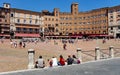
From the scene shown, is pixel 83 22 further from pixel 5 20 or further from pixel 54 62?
pixel 54 62

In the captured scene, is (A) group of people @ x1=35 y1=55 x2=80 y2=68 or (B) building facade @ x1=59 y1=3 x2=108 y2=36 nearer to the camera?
(A) group of people @ x1=35 y1=55 x2=80 y2=68

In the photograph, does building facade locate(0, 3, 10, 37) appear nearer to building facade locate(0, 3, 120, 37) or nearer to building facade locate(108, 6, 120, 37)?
building facade locate(0, 3, 120, 37)

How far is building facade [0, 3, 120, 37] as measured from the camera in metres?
101

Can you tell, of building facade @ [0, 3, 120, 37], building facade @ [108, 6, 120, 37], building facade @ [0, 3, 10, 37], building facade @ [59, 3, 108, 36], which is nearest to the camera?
building facade @ [0, 3, 10, 37]

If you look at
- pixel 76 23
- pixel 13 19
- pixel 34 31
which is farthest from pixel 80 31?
pixel 13 19

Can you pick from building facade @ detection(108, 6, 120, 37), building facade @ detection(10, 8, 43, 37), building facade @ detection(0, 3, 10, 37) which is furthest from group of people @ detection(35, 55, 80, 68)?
building facade @ detection(108, 6, 120, 37)

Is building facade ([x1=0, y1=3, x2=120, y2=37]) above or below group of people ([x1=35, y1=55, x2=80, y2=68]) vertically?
above

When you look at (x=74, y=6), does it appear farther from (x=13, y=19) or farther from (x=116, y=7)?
(x=13, y=19)

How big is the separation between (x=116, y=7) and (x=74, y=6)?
24.4 m

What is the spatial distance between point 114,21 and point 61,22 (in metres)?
25.8

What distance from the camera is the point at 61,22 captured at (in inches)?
4936

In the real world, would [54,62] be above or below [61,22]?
below

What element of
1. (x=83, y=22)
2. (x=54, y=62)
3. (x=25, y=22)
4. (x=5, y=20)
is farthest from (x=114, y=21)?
(x=54, y=62)

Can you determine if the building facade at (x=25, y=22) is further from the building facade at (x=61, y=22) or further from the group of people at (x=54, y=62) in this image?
the group of people at (x=54, y=62)
